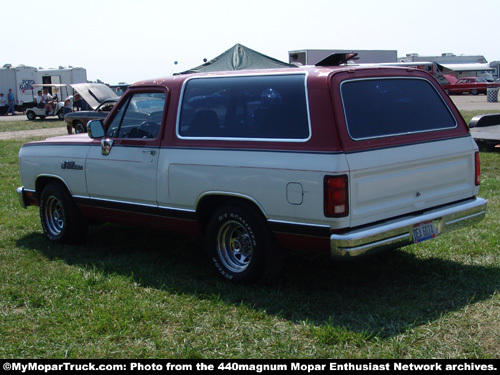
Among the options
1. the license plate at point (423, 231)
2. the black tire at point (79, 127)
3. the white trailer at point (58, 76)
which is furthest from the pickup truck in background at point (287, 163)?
the white trailer at point (58, 76)

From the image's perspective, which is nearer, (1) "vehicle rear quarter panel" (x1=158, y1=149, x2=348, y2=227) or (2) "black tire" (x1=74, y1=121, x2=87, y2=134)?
(1) "vehicle rear quarter panel" (x1=158, y1=149, x2=348, y2=227)

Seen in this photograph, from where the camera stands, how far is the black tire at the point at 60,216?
686cm

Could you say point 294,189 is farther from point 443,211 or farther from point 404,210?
point 443,211

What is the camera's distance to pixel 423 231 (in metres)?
5.00

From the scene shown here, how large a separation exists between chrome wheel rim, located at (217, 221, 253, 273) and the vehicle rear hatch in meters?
1.11

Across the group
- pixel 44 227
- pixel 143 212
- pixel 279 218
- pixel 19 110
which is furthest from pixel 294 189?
pixel 19 110

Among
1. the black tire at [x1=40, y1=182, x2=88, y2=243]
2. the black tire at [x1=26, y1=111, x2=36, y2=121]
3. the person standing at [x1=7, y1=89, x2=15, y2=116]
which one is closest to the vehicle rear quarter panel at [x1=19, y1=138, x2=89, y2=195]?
the black tire at [x1=40, y1=182, x2=88, y2=243]

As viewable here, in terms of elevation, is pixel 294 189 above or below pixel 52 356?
above

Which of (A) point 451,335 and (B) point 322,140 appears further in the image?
(B) point 322,140

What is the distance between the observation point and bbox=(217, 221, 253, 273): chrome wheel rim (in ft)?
17.5

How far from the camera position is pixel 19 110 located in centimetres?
4409

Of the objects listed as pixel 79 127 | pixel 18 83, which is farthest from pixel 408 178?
pixel 18 83

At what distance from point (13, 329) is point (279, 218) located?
2.13 m

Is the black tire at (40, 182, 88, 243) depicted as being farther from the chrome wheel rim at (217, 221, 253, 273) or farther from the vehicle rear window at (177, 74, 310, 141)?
the chrome wheel rim at (217, 221, 253, 273)
